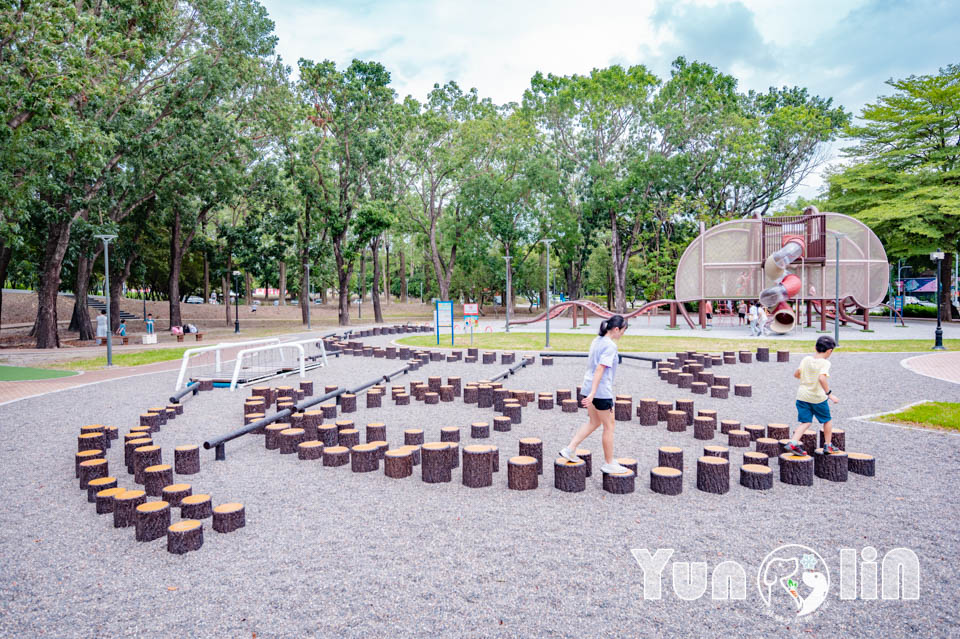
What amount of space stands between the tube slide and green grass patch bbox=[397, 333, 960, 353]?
3686 millimetres

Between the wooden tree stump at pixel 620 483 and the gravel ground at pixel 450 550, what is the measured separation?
108mm

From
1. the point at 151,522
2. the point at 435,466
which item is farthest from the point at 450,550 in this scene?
the point at 151,522

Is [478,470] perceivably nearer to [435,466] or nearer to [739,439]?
[435,466]

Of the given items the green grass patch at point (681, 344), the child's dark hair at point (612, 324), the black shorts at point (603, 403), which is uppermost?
the child's dark hair at point (612, 324)

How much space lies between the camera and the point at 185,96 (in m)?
23.7

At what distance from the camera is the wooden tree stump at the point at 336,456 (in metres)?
6.20

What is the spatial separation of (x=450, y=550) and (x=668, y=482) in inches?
88.8

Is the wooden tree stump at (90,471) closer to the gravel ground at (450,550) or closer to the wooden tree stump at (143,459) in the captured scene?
the gravel ground at (450,550)

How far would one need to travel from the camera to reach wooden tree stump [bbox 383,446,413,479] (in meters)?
5.74

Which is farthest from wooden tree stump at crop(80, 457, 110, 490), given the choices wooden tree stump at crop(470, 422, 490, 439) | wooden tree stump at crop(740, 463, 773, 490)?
wooden tree stump at crop(740, 463, 773, 490)

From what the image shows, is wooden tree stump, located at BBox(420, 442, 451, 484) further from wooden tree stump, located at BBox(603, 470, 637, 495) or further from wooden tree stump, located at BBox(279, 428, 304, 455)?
wooden tree stump, located at BBox(279, 428, 304, 455)

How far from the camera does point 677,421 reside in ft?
24.9

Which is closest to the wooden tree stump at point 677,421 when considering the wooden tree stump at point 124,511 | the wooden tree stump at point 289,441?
the wooden tree stump at point 289,441

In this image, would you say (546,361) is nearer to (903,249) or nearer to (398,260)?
(903,249)
